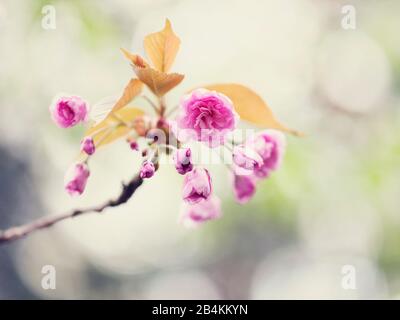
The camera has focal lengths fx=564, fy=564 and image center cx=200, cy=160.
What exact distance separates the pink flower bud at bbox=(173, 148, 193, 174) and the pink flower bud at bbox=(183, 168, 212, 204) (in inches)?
0.8

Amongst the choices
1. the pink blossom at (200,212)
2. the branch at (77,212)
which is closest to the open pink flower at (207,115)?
the branch at (77,212)

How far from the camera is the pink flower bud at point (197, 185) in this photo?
0.87m

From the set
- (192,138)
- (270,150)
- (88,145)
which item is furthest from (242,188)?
(88,145)

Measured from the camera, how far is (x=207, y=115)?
0.88 metres

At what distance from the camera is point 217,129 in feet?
2.91

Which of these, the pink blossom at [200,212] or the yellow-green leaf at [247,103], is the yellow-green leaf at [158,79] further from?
the pink blossom at [200,212]

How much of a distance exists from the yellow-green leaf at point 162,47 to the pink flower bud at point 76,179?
0.22 m

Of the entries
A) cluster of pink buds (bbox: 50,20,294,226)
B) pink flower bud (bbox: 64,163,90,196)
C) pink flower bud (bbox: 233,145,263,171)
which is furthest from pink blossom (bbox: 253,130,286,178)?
pink flower bud (bbox: 64,163,90,196)

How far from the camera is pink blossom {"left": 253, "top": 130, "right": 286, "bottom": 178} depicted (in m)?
1.02

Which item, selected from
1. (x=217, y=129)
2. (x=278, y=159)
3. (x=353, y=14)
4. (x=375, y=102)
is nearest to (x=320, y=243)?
(x=375, y=102)

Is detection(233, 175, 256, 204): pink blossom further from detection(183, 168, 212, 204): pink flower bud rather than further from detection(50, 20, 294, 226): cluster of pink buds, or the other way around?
detection(183, 168, 212, 204): pink flower bud

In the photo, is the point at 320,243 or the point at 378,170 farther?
the point at 320,243

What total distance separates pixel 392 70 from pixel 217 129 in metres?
1.87
